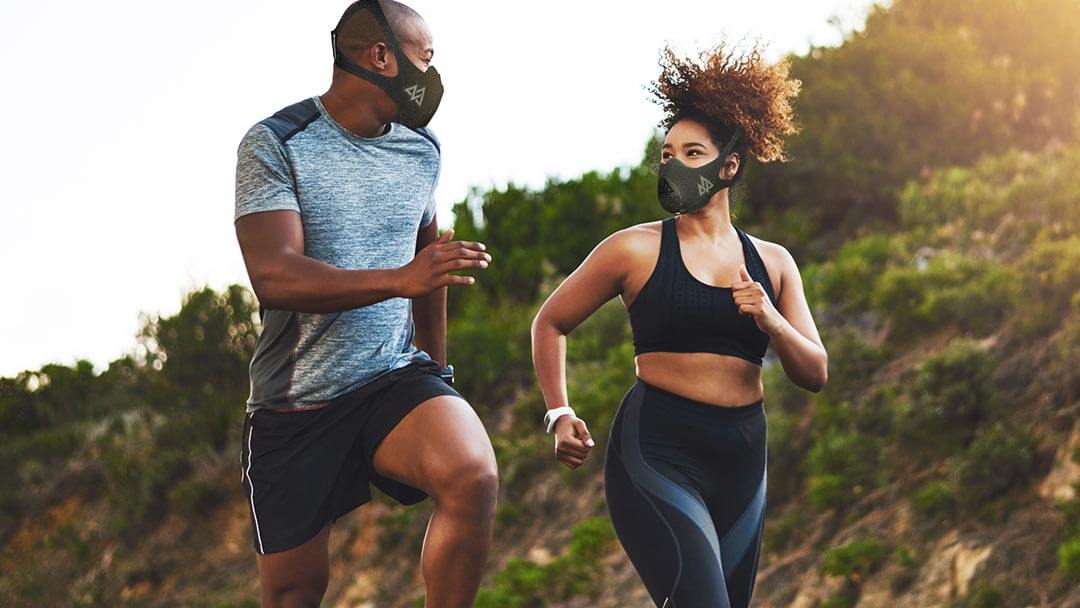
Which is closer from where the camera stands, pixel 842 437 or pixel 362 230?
pixel 362 230

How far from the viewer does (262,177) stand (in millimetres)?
4547

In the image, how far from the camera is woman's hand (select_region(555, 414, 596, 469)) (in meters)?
4.54

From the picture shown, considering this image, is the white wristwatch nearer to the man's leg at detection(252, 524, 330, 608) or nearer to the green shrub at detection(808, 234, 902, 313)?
the man's leg at detection(252, 524, 330, 608)

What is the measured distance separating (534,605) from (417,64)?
8130mm

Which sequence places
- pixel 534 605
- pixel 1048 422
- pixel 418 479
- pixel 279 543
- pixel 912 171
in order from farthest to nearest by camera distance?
pixel 912 171 → pixel 534 605 → pixel 1048 422 → pixel 279 543 → pixel 418 479

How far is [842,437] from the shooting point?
10.6m

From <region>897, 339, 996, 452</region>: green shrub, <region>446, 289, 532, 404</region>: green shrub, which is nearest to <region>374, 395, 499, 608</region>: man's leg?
<region>897, 339, 996, 452</region>: green shrub

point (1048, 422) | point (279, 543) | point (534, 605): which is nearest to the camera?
point (279, 543)

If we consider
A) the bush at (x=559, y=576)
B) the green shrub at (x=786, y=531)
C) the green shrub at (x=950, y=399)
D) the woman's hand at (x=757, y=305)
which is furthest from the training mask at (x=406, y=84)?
the bush at (x=559, y=576)

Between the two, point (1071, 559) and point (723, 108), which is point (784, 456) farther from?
point (723, 108)

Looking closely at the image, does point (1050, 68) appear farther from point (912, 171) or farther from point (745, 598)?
point (745, 598)


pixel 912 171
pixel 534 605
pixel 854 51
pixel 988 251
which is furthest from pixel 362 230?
pixel 854 51

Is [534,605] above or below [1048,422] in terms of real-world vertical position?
below

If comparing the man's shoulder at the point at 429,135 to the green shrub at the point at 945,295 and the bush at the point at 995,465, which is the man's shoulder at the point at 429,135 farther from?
the green shrub at the point at 945,295
